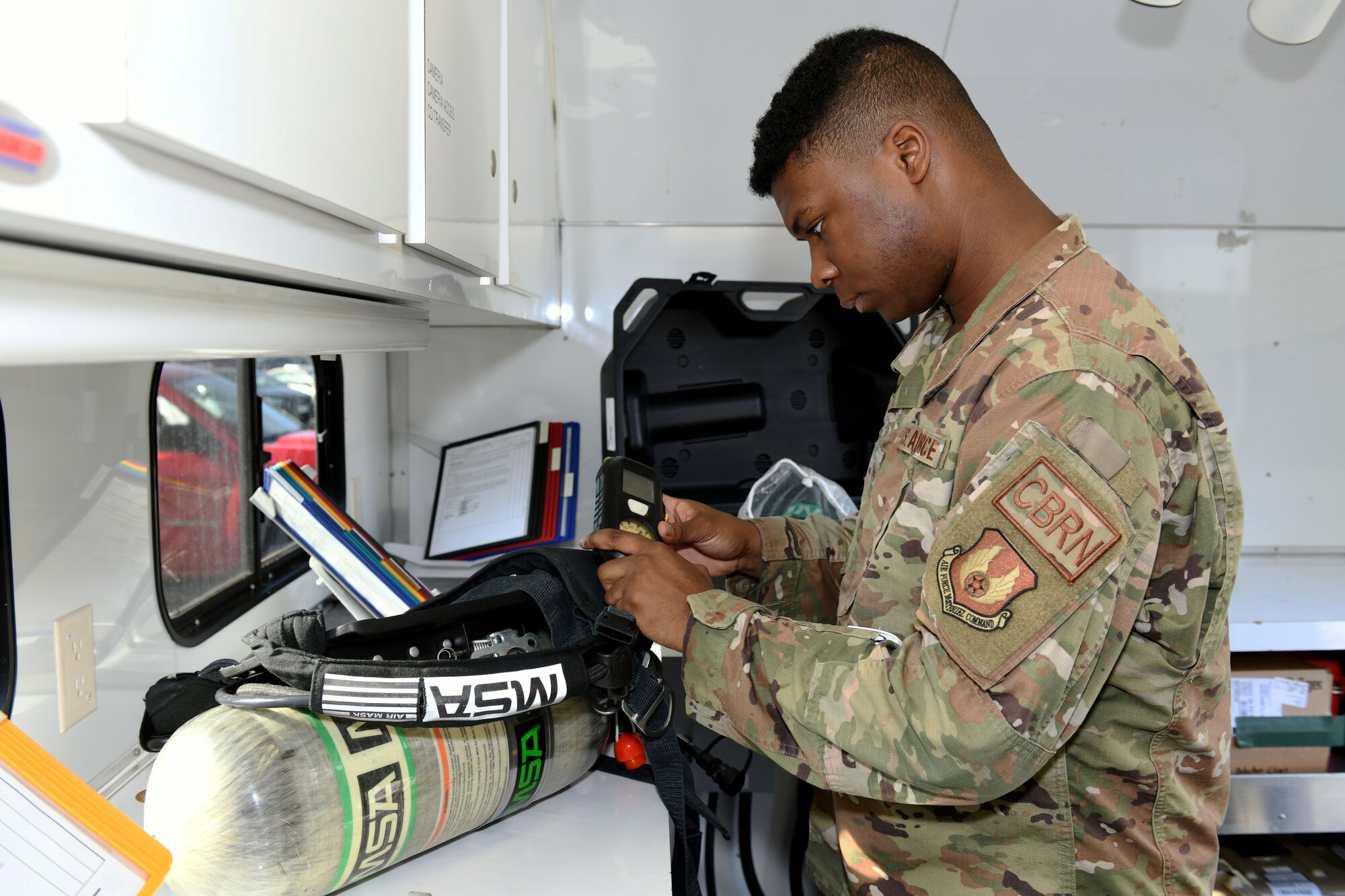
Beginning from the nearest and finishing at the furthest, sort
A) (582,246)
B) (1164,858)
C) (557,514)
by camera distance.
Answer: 1. (1164,858)
2. (557,514)
3. (582,246)

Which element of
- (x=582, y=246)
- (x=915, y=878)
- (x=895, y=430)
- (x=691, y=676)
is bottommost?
(x=915, y=878)

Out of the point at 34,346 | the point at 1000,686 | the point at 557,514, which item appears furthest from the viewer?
the point at 557,514

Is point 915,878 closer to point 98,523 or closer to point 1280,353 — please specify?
point 98,523

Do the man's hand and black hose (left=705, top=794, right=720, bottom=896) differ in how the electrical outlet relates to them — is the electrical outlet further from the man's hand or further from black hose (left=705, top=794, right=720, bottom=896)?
black hose (left=705, top=794, right=720, bottom=896)

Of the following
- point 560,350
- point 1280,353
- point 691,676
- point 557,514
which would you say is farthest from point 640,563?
point 1280,353

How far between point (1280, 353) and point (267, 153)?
2383 millimetres

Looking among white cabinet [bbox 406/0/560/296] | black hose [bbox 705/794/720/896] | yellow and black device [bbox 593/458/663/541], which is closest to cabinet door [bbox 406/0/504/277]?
white cabinet [bbox 406/0/560/296]

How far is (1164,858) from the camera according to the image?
919mm

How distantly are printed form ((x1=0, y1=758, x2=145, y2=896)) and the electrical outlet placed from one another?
373 millimetres

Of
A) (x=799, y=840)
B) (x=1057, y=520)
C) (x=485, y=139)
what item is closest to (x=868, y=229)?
(x=1057, y=520)

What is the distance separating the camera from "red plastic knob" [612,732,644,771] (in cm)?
102

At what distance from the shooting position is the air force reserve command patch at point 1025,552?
721 millimetres

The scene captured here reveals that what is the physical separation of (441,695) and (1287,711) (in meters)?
1.82

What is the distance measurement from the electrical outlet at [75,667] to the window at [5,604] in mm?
79
